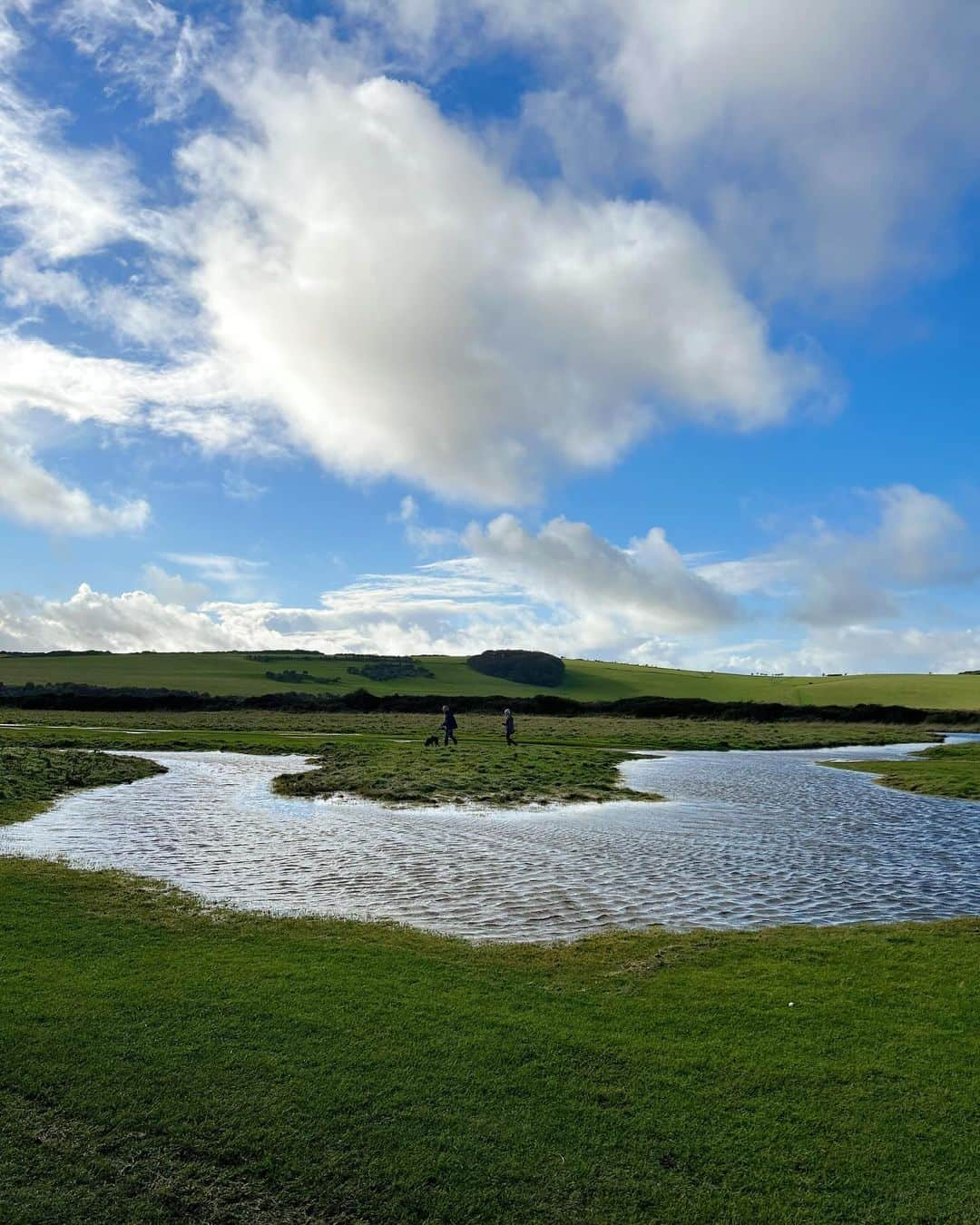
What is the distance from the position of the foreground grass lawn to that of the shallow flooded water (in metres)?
3.69

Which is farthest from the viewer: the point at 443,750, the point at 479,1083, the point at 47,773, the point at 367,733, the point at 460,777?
the point at 367,733

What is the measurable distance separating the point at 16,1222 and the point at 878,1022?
10.5 m

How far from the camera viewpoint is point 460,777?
4503cm

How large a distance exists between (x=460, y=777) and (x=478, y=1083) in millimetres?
34970

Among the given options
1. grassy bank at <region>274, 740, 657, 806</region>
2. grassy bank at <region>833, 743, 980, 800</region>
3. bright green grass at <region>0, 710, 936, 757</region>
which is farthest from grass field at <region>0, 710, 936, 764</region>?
grassy bank at <region>833, 743, 980, 800</region>

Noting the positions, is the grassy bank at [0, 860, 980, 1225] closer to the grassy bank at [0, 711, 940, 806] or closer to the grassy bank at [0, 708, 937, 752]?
the grassy bank at [0, 711, 940, 806]

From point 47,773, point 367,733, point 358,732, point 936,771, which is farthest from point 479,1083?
point 358,732

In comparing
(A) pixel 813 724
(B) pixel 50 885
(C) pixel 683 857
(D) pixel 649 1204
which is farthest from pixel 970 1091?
(A) pixel 813 724

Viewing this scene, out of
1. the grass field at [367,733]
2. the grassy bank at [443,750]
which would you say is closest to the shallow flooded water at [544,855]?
the grassy bank at [443,750]

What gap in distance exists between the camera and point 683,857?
2575 cm

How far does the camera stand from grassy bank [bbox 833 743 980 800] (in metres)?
43.6

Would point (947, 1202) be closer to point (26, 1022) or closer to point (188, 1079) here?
point (188, 1079)

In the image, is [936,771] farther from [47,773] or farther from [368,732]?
[368,732]

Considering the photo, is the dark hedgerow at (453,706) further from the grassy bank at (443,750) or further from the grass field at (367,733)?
the grassy bank at (443,750)
